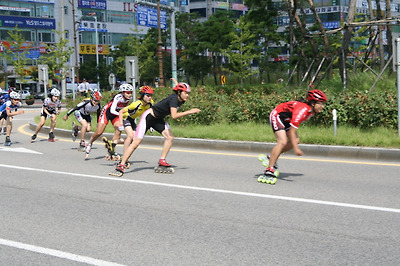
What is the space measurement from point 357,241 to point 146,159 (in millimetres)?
7766

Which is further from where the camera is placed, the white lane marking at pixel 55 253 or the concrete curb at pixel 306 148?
the concrete curb at pixel 306 148

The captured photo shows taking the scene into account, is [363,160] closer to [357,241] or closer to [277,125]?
[277,125]

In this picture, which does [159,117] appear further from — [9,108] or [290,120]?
[9,108]

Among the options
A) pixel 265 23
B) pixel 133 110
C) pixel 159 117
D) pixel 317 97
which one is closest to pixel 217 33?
pixel 265 23

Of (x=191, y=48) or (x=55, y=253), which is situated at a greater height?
(x=191, y=48)

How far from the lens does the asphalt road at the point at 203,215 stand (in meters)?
5.12

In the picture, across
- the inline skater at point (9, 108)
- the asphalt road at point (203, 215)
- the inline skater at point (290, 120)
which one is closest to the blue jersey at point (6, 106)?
the inline skater at point (9, 108)

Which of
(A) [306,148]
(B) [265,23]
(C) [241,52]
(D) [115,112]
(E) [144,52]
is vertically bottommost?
(A) [306,148]

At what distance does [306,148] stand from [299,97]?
3.89m

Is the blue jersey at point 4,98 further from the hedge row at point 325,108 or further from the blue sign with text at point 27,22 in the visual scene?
the blue sign with text at point 27,22

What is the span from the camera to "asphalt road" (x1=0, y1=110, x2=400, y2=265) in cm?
512

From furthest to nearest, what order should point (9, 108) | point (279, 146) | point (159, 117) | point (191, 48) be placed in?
point (191, 48), point (9, 108), point (159, 117), point (279, 146)

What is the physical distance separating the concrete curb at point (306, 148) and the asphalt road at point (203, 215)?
0.44 metres

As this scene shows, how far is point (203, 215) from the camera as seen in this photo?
6.71 metres
